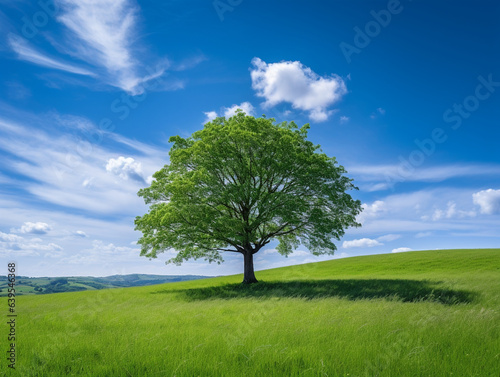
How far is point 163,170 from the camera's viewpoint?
94.5 ft

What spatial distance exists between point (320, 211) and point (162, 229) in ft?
44.9

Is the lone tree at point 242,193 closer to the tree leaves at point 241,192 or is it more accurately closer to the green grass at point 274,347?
the tree leaves at point 241,192

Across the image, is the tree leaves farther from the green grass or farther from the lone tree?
the green grass

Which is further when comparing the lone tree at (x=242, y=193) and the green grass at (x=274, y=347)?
the lone tree at (x=242, y=193)

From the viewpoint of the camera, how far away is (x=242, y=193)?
24984mm

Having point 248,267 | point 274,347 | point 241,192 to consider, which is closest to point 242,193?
point 241,192

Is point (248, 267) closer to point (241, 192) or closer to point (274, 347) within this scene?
point (241, 192)

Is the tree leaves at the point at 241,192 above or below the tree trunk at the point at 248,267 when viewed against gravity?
above

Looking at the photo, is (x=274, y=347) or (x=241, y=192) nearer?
(x=274, y=347)

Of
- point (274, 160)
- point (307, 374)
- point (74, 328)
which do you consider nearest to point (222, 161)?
A: point (274, 160)

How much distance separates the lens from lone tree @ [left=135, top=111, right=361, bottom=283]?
2492 centimetres

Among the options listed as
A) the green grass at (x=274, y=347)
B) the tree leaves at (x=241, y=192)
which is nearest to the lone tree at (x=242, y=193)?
the tree leaves at (x=241, y=192)

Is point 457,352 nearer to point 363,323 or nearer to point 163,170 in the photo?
point 363,323

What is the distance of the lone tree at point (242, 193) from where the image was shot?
24922 mm
